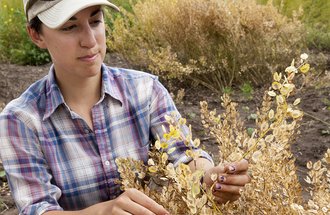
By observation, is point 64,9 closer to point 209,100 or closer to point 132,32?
point 209,100

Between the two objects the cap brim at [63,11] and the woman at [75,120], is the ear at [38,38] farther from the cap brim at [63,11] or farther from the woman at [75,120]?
the cap brim at [63,11]

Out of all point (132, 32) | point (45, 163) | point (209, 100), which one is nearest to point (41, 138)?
point (45, 163)

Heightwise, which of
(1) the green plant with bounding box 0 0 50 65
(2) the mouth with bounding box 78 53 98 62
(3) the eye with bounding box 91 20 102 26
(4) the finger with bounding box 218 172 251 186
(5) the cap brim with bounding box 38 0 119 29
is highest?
(5) the cap brim with bounding box 38 0 119 29

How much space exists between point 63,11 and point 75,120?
1.19ft

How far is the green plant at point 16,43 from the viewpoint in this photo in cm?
706

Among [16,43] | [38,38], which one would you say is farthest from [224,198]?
[16,43]

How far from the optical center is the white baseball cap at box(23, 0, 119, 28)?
5.57 ft

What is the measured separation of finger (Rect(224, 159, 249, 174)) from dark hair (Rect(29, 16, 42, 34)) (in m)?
0.82

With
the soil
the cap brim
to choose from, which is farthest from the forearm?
the soil

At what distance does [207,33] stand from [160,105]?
3.19 meters

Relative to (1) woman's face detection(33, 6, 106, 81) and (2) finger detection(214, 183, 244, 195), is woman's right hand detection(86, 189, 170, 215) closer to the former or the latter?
(2) finger detection(214, 183, 244, 195)

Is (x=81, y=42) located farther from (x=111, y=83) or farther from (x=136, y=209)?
(x=136, y=209)

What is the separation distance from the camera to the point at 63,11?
1716 mm

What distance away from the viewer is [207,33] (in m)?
5.08
